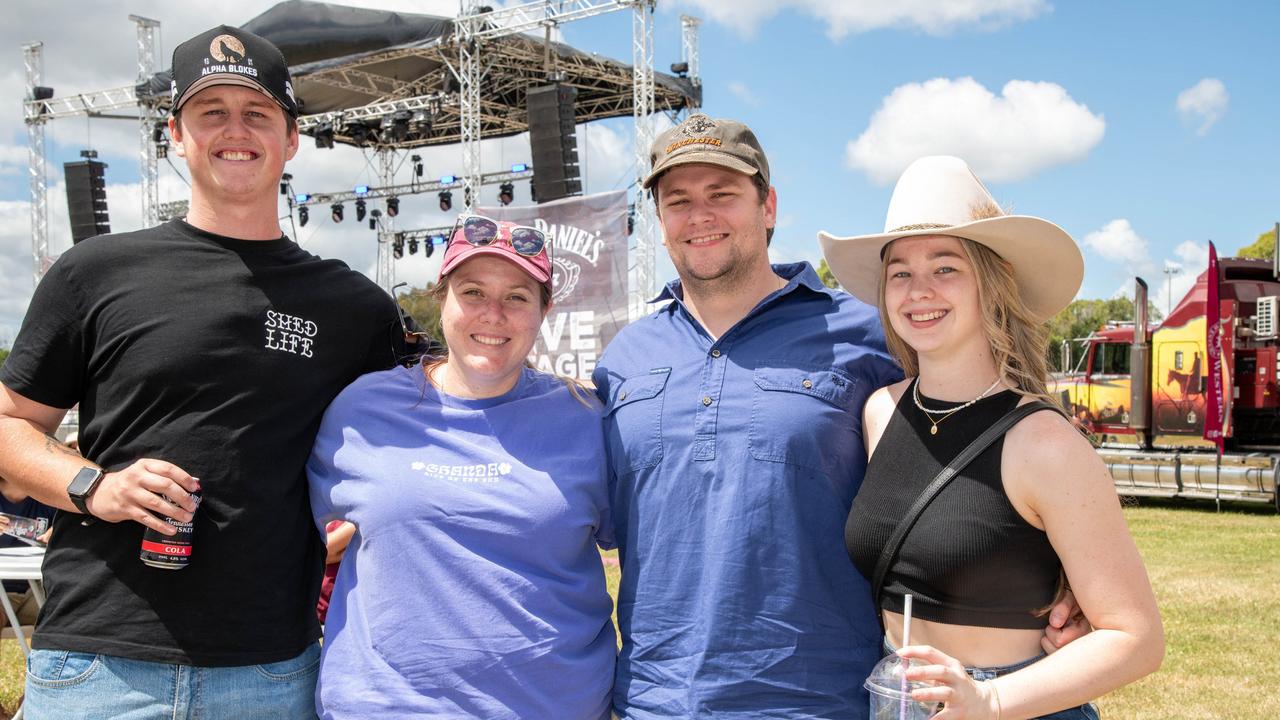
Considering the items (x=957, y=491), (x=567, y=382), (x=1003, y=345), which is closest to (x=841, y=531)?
(x=957, y=491)

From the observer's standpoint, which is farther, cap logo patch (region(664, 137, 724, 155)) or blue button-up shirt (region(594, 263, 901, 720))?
cap logo patch (region(664, 137, 724, 155))

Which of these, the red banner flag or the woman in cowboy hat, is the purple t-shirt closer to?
the woman in cowboy hat

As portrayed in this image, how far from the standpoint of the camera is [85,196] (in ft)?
85.7

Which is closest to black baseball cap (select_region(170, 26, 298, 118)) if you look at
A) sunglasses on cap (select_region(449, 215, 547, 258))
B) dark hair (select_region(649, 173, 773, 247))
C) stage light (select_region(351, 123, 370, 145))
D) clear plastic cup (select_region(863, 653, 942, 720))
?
sunglasses on cap (select_region(449, 215, 547, 258))

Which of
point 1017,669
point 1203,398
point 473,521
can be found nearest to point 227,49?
point 473,521

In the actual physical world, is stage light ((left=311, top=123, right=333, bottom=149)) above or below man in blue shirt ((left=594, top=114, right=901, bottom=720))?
above

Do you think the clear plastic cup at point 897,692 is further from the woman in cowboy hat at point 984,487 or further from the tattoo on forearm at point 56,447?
the tattoo on forearm at point 56,447

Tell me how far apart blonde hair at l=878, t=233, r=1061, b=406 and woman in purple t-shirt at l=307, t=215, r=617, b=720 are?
106 centimetres

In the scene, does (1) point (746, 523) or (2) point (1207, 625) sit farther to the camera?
(2) point (1207, 625)

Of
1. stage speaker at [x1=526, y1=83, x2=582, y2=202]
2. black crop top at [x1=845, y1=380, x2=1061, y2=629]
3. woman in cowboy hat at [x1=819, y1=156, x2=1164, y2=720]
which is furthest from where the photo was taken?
stage speaker at [x1=526, y1=83, x2=582, y2=202]

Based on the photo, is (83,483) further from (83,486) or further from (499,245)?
(499,245)

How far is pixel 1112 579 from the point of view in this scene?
6.35 ft

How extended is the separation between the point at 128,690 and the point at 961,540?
197cm

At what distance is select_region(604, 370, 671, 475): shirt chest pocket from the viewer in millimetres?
2518
